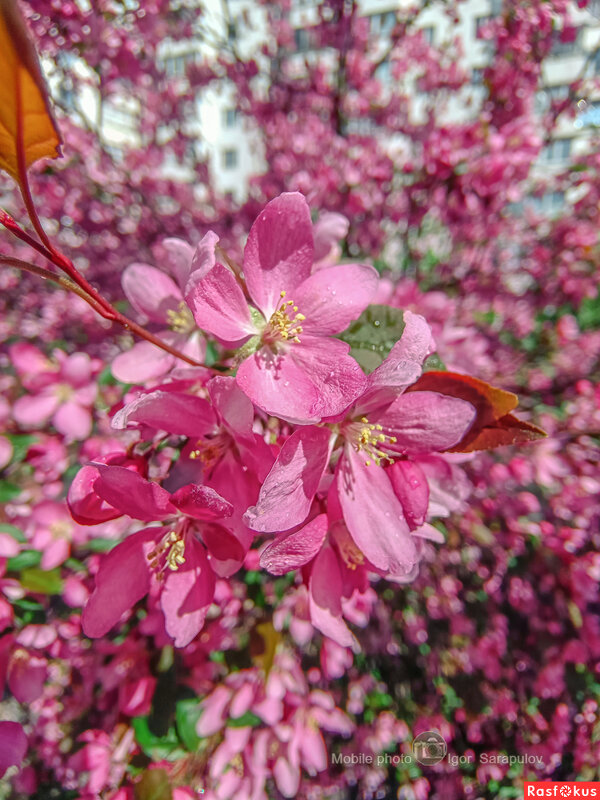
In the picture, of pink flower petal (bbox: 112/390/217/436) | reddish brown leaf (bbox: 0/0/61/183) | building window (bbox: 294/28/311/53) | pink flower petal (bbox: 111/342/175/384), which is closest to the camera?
reddish brown leaf (bbox: 0/0/61/183)

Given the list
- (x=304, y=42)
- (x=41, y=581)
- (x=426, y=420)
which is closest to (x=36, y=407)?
(x=41, y=581)

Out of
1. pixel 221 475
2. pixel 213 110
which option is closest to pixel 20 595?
pixel 221 475

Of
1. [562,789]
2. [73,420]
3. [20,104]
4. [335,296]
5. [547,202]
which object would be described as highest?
[20,104]

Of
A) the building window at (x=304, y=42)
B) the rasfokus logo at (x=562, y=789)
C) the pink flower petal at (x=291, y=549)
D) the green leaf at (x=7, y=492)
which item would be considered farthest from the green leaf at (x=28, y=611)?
the building window at (x=304, y=42)

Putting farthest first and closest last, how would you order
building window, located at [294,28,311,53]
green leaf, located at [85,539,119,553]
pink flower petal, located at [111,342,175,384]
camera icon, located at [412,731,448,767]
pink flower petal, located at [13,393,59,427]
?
building window, located at [294,28,311,53]
camera icon, located at [412,731,448,767]
pink flower petal, located at [13,393,59,427]
green leaf, located at [85,539,119,553]
pink flower petal, located at [111,342,175,384]

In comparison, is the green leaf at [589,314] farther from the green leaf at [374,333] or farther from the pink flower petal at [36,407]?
the pink flower petal at [36,407]

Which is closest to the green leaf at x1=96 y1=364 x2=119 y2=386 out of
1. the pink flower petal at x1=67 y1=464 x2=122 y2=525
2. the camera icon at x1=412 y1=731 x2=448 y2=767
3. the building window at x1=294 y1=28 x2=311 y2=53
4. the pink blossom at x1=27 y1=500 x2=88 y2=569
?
the pink blossom at x1=27 y1=500 x2=88 y2=569

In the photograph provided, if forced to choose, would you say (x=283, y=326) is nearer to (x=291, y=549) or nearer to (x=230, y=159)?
(x=291, y=549)

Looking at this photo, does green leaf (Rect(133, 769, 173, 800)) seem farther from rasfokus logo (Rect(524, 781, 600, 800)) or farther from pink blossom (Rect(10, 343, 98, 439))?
rasfokus logo (Rect(524, 781, 600, 800))
